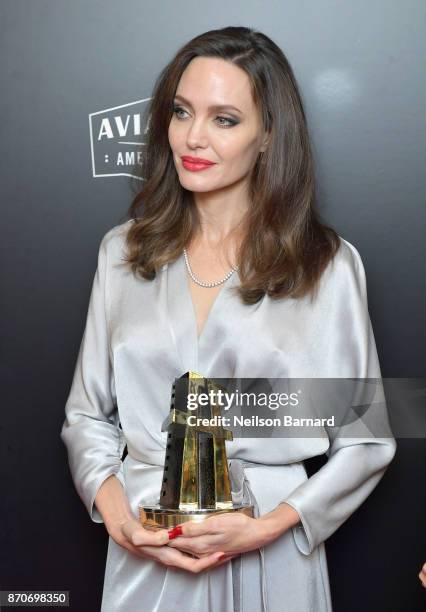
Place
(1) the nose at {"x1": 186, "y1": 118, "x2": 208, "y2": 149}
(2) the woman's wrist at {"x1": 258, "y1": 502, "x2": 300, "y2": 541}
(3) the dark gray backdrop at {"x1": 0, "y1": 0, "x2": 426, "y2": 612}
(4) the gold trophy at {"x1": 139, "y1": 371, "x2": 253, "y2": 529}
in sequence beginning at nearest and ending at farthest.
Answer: (4) the gold trophy at {"x1": 139, "y1": 371, "x2": 253, "y2": 529} → (2) the woman's wrist at {"x1": 258, "y1": 502, "x2": 300, "y2": 541} → (1) the nose at {"x1": 186, "y1": 118, "x2": 208, "y2": 149} → (3) the dark gray backdrop at {"x1": 0, "y1": 0, "x2": 426, "y2": 612}

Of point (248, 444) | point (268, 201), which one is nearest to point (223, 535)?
point (248, 444)

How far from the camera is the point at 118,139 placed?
231 cm

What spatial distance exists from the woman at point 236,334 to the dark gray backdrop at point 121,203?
263 millimetres

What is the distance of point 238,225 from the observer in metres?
2.03

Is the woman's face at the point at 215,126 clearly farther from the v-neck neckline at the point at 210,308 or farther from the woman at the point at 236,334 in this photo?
the v-neck neckline at the point at 210,308

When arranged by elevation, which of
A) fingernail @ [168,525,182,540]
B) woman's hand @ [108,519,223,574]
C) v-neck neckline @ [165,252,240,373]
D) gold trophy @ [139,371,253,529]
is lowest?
woman's hand @ [108,519,223,574]

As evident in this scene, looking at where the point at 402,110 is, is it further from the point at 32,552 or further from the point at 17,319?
the point at 32,552

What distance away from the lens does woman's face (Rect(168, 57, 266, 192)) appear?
1.89 meters

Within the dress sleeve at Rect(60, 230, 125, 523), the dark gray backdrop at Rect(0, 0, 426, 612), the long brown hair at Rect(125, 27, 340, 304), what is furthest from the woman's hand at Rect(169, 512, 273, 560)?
the dark gray backdrop at Rect(0, 0, 426, 612)

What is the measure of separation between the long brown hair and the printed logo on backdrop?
0.73ft

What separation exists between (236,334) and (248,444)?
8.3 inches

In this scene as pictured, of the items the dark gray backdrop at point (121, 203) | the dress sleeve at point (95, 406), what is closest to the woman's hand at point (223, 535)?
the dress sleeve at point (95, 406)

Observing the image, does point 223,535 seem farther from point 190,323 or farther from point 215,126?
point 215,126

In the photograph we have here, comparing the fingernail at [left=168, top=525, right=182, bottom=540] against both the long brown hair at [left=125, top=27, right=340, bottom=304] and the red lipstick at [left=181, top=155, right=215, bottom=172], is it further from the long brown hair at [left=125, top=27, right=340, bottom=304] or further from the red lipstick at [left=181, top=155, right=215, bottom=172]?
the red lipstick at [left=181, top=155, right=215, bottom=172]
